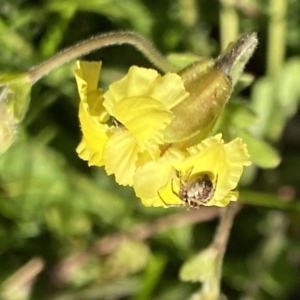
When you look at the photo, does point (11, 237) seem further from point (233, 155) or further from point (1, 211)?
point (233, 155)

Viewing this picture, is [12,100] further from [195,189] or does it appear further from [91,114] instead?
[195,189]

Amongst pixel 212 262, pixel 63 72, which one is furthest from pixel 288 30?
pixel 212 262

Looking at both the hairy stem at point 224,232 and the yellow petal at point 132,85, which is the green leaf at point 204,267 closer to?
the hairy stem at point 224,232

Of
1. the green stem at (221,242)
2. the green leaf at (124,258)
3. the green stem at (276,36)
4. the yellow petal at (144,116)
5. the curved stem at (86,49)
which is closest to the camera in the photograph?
the yellow petal at (144,116)

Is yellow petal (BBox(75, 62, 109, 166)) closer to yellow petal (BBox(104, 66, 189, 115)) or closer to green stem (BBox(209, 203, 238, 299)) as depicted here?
yellow petal (BBox(104, 66, 189, 115))

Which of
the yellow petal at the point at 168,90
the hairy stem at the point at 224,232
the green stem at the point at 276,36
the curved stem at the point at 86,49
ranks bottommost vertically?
the hairy stem at the point at 224,232

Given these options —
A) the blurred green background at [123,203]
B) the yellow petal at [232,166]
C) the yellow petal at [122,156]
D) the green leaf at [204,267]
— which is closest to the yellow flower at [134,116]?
the yellow petal at [122,156]
